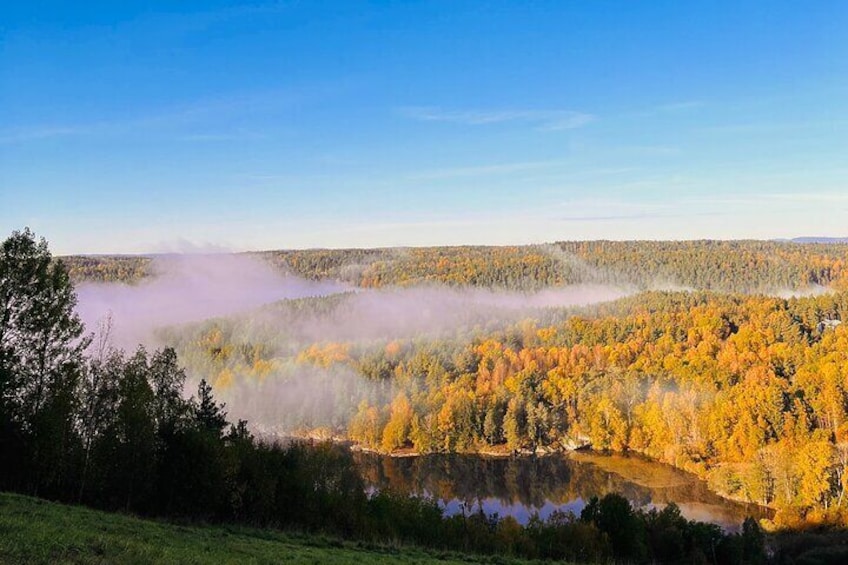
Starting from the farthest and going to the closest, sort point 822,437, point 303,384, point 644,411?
1. point 303,384
2. point 644,411
3. point 822,437

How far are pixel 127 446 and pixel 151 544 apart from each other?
14698mm

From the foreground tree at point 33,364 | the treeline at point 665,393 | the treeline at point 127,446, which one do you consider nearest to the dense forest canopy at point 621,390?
the treeline at point 665,393

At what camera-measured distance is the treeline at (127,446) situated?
25.5 metres

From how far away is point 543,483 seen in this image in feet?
297

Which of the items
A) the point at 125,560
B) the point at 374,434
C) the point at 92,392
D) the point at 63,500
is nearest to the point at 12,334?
the point at 92,392

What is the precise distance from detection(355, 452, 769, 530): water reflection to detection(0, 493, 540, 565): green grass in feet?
174

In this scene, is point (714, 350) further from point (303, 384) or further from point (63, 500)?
point (63, 500)

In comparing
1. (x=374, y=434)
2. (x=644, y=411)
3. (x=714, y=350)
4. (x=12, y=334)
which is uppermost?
(x=12, y=334)

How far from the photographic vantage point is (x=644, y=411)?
4439 inches

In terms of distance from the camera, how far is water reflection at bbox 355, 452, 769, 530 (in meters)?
77.4

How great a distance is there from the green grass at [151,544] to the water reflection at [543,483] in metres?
52.9

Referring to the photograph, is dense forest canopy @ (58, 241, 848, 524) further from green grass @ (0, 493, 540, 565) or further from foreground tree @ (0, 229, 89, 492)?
foreground tree @ (0, 229, 89, 492)

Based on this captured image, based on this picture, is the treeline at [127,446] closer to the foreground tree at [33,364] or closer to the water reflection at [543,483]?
the foreground tree at [33,364]

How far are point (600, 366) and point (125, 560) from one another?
13963cm
